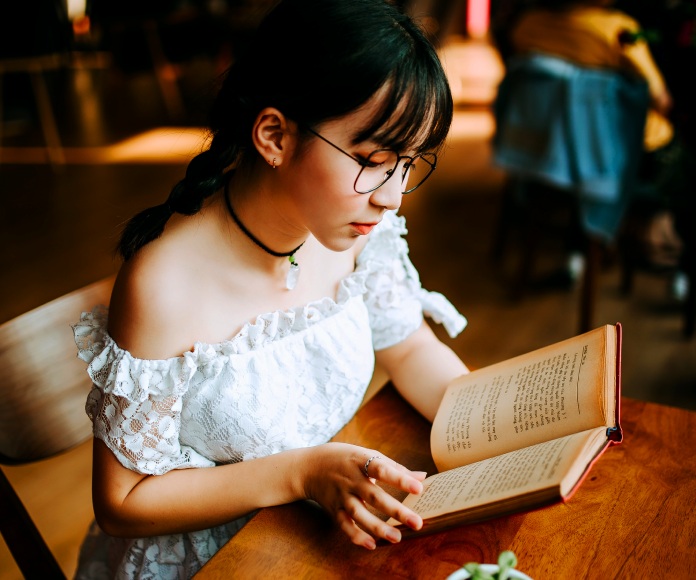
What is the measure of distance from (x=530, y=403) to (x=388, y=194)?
284mm

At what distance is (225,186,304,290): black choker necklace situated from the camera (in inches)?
34.1

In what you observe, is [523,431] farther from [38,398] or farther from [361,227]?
[38,398]

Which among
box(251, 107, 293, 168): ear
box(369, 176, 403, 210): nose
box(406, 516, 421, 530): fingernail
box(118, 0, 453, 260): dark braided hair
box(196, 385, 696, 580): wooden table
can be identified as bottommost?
box(196, 385, 696, 580): wooden table

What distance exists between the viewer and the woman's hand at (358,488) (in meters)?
0.67

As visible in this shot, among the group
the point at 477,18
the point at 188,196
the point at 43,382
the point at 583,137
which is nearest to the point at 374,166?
the point at 188,196

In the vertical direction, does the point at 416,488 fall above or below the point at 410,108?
below

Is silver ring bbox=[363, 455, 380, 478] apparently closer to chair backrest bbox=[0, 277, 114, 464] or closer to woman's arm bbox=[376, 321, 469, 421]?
woman's arm bbox=[376, 321, 469, 421]

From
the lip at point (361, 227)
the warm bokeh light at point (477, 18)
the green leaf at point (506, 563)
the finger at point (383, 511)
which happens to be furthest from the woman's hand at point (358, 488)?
the warm bokeh light at point (477, 18)

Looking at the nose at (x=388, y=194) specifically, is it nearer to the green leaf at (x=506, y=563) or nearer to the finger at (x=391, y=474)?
the finger at (x=391, y=474)

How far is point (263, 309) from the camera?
2.93ft

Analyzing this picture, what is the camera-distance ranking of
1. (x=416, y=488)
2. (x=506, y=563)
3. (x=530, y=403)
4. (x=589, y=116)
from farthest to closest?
1. (x=589, y=116)
2. (x=530, y=403)
3. (x=416, y=488)
4. (x=506, y=563)

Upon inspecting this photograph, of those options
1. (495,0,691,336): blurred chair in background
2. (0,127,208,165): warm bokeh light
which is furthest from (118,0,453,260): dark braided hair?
(0,127,208,165): warm bokeh light

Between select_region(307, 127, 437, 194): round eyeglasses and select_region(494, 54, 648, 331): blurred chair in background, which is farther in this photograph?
select_region(494, 54, 648, 331): blurred chair in background

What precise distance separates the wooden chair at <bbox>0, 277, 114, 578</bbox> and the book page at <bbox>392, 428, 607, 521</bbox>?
1.79 feet
